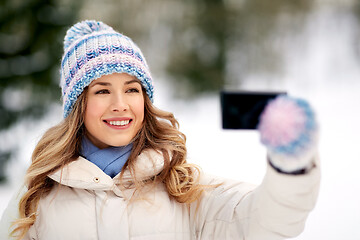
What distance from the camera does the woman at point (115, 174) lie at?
53.1 inches

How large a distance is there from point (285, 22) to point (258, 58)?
2.23 ft

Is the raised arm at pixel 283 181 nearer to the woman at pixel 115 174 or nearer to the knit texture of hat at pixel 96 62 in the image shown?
the woman at pixel 115 174

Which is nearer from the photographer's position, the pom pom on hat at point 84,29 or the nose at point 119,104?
the nose at point 119,104

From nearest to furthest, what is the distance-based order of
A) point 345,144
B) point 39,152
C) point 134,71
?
point 134,71 → point 39,152 → point 345,144

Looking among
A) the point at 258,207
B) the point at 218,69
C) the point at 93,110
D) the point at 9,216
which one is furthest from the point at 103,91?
the point at 218,69

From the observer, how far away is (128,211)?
137 cm

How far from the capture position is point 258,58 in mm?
6129

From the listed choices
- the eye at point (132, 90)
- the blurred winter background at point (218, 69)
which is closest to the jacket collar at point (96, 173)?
the eye at point (132, 90)

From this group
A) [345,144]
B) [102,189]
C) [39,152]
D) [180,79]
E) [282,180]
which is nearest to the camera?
[282,180]

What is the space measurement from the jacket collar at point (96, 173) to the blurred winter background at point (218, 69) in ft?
5.22

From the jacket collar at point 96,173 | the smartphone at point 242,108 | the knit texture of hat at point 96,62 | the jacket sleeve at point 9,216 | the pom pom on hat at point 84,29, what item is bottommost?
the jacket sleeve at point 9,216

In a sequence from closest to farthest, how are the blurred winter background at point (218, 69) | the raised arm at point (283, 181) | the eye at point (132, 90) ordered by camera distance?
1. the raised arm at point (283, 181)
2. the eye at point (132, 90)
3. the blurred winter background at point (218, 69)

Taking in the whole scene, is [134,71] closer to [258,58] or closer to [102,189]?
[102,189]

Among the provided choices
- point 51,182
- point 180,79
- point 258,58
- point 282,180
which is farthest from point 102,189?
point 258,58
